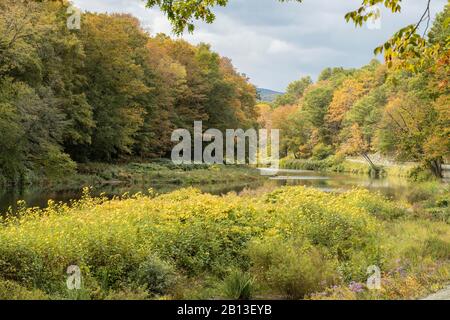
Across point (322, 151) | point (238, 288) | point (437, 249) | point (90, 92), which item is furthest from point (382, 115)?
point (238, 288)

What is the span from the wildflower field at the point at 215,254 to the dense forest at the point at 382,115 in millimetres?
3522

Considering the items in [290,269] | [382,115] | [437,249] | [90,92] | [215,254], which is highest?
[90,92]

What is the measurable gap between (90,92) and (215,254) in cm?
3147

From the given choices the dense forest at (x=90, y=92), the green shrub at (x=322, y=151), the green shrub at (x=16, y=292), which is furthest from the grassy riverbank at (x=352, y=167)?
the green shrub at (x=16, y=292)

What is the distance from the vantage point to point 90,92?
39.5 m

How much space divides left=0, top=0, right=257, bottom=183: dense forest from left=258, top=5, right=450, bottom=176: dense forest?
15830 mm

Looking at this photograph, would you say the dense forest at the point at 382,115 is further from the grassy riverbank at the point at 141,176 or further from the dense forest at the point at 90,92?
the dense forest at the point at 90,92

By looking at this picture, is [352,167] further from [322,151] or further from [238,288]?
[238,288]

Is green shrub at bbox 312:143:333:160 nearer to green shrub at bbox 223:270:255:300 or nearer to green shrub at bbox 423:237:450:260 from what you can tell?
green shrub at bbox 423:237:450:260

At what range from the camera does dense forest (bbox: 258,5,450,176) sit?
1080 inches

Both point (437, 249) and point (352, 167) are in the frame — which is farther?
point (352, 167)

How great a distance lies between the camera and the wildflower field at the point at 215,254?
25.7ft

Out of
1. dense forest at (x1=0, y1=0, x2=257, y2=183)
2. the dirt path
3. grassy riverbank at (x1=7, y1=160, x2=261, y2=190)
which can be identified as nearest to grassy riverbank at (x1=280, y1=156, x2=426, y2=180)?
dense forest at (x1=0, y1=0, x2=257, y2=183)

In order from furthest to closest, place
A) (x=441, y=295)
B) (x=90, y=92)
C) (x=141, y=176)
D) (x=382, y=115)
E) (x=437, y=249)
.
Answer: (x=382, y=115), (x=141, y=176), (x=90, y=92), (x=437, y=249), (x=441, y=295)
